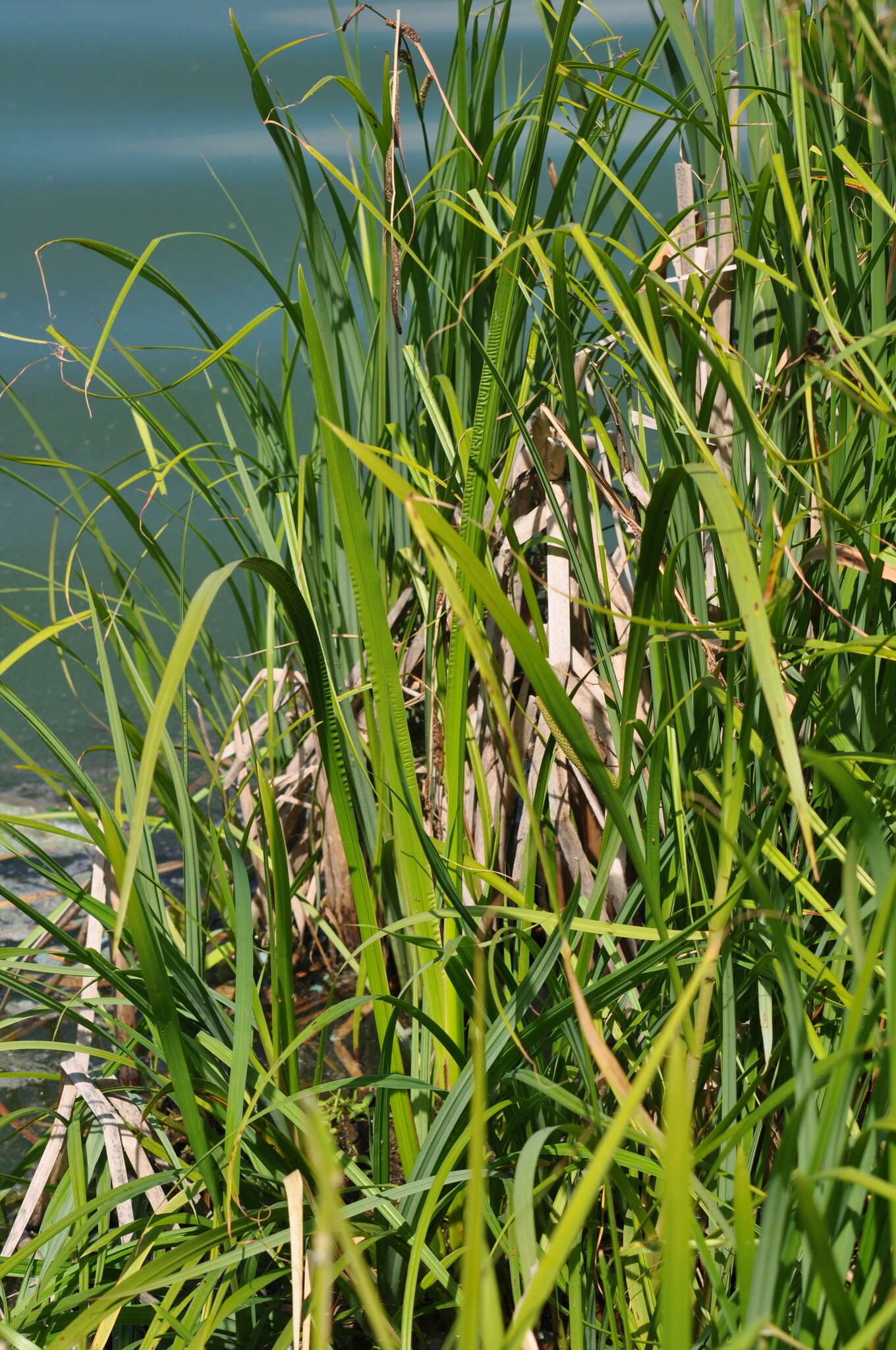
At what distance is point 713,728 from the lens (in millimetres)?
601

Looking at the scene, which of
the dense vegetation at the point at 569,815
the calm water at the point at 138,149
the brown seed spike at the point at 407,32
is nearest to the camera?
the dense vegetation at the point at 569,815

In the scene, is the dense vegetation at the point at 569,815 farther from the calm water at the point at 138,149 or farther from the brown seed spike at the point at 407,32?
the calm water at the point at 138,149

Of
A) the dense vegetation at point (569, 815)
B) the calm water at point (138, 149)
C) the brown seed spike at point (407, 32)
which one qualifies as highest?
the calm water at point (138, 149)

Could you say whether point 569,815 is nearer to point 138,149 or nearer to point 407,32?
point 407,32

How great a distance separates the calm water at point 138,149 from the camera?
1.83m

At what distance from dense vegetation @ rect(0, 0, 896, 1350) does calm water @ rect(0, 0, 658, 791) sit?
1.23 m

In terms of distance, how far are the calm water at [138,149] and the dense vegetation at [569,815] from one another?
1227mm

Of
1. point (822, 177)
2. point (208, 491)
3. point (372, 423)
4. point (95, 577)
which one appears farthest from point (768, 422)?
point (95, 577)

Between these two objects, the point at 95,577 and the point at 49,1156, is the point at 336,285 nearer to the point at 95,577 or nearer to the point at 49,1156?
the point at 49,1156

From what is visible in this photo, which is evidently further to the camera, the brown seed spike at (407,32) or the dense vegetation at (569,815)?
the brown seed spike at (407,32)

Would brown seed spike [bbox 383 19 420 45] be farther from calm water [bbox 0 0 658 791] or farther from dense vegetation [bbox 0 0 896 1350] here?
calm water [bbox 0 0 658 791]

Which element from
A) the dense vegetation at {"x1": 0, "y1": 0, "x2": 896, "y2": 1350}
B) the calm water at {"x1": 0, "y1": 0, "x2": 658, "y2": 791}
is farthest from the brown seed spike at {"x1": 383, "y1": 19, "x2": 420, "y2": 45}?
the calm water at {"x1": 0, "y1": 0, "x2": 658, "y2": 791}

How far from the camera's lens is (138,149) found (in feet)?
6.25

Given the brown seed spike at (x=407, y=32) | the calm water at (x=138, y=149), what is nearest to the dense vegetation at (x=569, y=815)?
the brown seed spike at (x=407, y=32)
